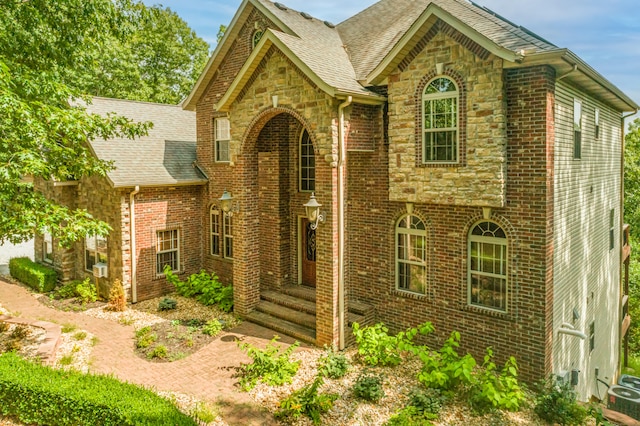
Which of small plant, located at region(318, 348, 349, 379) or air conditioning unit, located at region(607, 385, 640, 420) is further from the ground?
small plant, located at region(318, 348, 349, 379)

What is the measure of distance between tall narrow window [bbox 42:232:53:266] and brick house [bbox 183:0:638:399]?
9531 mm

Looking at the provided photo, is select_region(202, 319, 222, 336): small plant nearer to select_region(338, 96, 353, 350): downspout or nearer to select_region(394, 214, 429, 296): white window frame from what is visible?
select_region(338, 96, 353, 350): downspout

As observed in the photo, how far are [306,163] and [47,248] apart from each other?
38.8 feet

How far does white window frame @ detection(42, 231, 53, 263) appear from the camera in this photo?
1734 centimetres

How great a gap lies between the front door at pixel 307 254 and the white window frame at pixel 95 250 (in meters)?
6.61

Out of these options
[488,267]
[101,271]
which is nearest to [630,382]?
[488,267]

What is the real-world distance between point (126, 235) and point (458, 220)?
33.4 feet

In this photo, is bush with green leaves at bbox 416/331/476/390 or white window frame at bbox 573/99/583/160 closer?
bush with green leaves at bbox 416/331/476/390

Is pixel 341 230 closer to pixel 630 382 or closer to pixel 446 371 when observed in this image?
pixel 446 371

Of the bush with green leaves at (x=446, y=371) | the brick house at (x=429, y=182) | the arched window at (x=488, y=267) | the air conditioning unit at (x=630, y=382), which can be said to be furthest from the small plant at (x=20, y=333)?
the air conditioning unit at (x=630, y=382)

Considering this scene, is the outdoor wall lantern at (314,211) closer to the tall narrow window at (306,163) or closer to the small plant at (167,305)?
the tall narrow window at (306,163)

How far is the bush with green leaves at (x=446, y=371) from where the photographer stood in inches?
327

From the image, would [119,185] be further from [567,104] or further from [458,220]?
[567,104]

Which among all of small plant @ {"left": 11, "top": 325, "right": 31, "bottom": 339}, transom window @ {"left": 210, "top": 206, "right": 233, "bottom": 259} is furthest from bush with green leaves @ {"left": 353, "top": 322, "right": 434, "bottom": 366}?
small plant @ {"left": 11, "top": 325, "right": 31, "bottom": 339}
